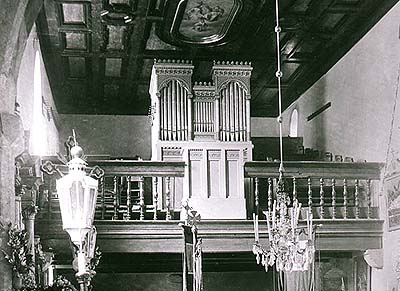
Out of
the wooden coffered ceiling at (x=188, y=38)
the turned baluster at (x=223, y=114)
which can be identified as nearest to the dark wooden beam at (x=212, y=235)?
the wooden coffered ceiling at (x=188, y=38)

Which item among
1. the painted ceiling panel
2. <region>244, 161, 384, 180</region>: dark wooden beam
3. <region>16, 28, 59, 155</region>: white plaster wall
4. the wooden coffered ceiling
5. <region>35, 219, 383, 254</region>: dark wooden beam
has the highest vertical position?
the painted ceiling panel

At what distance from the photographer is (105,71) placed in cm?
1747

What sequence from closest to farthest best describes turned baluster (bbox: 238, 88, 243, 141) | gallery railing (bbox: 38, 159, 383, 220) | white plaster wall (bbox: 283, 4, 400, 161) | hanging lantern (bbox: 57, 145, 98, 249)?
hanging lantern (bbox: 57, 145, 98, 249)
gallery railing (bbox: 38, 159, 383, 220)
white plaster wall (bbox: 283, 4, 400, 161)
turned baluster (bbox: 238, 88, 243, 141)

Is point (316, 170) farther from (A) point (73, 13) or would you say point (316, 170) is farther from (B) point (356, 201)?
(A) point (73, 13)

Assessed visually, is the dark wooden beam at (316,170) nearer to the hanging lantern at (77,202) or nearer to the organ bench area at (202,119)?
the organ bench area at (202,119)

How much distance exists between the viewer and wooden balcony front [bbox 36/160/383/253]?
11.9m

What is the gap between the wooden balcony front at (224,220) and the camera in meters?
11.9

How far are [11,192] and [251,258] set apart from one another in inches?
362

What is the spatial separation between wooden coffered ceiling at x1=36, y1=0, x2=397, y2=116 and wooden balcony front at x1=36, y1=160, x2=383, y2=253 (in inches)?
116

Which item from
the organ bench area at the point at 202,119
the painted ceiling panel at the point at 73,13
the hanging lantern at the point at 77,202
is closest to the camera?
the hanging lantern at the point at 77,202

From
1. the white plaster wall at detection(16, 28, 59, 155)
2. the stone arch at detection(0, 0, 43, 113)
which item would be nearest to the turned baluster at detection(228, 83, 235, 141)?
the white plaster wall at detection(16, 28, 59, 155)

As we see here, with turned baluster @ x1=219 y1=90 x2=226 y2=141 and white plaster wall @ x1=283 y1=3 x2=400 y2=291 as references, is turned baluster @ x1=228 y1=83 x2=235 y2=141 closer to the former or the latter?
turned baluster @ x1=219 y1=90 x2=226 y2=141

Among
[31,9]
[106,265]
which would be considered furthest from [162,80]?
[31,9]

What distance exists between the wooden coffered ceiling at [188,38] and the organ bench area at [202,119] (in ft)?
1.36
